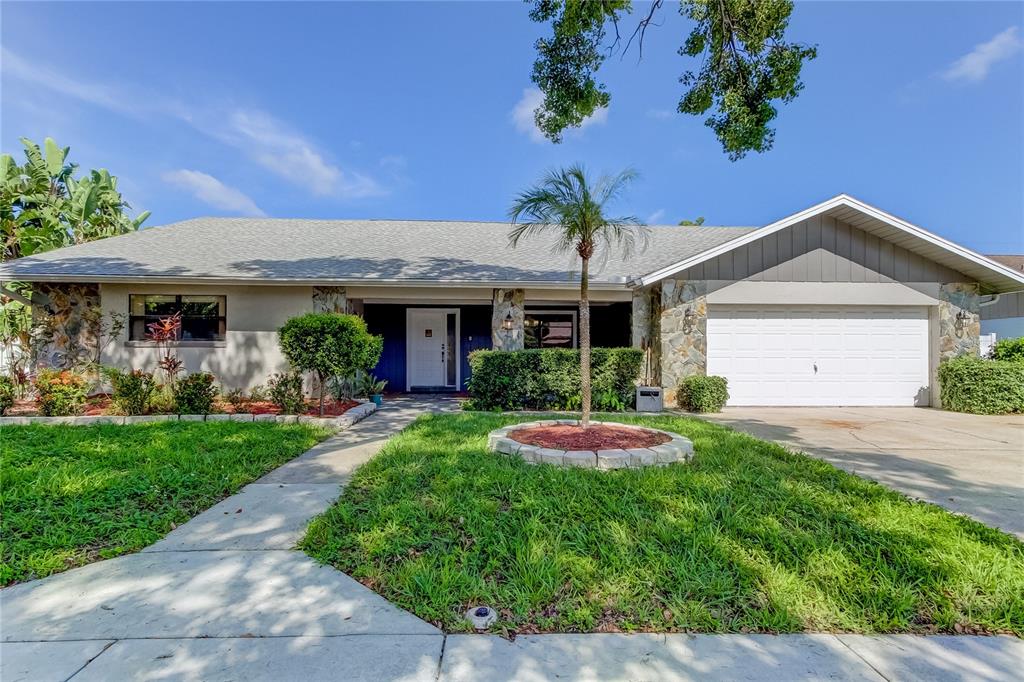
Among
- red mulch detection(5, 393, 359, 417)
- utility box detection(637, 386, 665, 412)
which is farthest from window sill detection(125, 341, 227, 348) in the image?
utility box detection(637, 386, 665, 412)

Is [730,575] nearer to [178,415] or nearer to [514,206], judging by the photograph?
[514,206]

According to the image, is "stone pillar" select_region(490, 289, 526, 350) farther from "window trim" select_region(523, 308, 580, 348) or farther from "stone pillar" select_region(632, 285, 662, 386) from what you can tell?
"stone pillar" select_region(632, 285, 662, 386)

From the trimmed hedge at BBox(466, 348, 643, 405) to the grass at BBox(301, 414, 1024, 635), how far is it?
451 cm

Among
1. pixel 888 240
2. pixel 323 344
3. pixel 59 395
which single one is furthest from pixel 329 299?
pixel 888 240

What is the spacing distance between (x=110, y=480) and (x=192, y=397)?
3.79m

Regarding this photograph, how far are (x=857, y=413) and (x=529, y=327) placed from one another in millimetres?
7464

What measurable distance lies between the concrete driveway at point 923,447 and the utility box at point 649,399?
97 centimetres

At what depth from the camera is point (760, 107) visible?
6535 millimetres

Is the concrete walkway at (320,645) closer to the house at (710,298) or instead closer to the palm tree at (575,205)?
the palm tree at (575,205)

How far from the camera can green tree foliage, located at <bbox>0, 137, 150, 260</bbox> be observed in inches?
522

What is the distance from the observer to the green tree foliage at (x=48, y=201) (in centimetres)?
1325

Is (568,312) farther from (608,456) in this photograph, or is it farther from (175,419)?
(175,419)

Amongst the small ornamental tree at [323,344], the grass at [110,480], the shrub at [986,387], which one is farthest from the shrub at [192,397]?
the shrub at [986,387]

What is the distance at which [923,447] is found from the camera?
5914 mm
